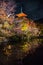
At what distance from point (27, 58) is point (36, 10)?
10.5 m

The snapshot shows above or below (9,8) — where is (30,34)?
below

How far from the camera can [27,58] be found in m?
14.6

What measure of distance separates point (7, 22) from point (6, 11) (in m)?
1.41

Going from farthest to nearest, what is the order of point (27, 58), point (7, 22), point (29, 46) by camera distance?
point (7, 22), point (29, 46), point (27, 58)

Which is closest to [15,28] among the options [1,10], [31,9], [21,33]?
[21,33]

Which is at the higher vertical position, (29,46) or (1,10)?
(1,10)

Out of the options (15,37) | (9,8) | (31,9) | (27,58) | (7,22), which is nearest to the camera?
(27,58)

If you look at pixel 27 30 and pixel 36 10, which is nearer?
pixel 27 30

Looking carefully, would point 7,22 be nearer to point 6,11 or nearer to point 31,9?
point 6,11

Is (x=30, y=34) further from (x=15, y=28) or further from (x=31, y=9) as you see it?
(x=31, y=9)

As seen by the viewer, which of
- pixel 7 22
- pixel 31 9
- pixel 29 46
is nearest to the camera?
pixel 29 46

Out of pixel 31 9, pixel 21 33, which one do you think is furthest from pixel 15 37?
pixel 31 9

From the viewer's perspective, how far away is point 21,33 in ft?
63.6

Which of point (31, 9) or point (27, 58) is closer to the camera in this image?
point (27, 58)
